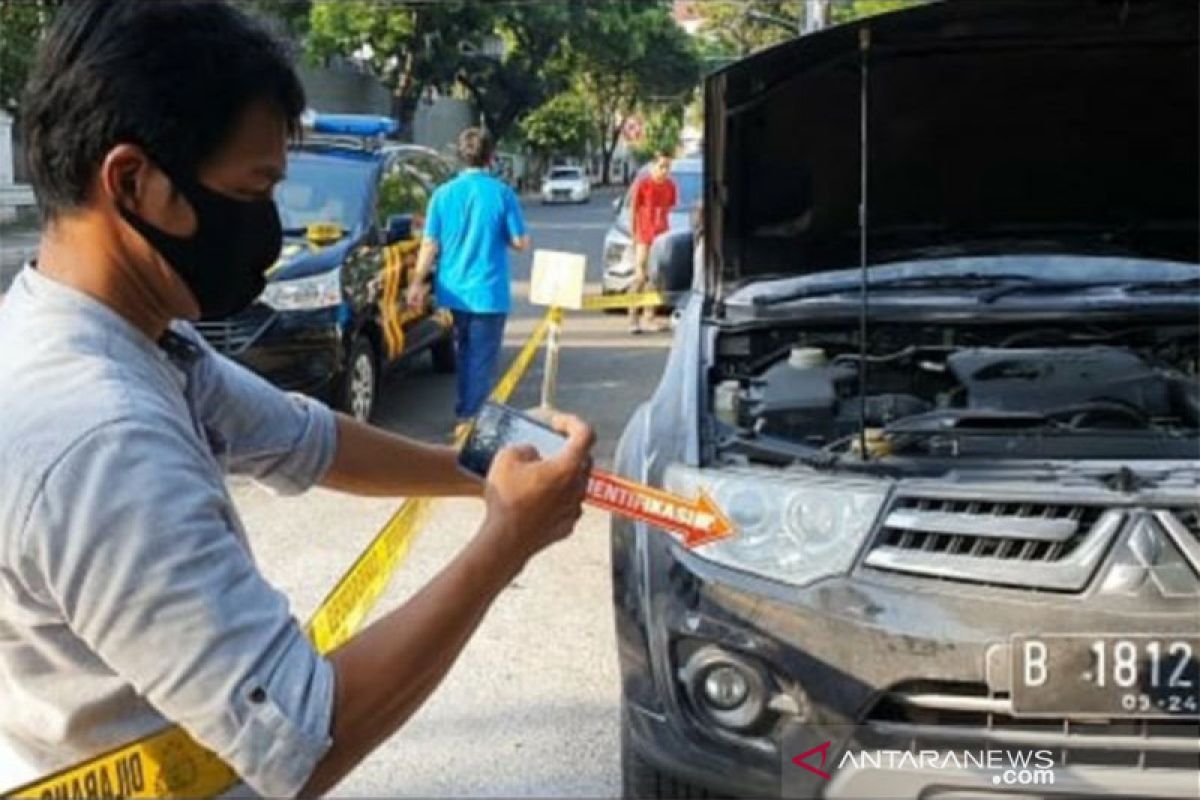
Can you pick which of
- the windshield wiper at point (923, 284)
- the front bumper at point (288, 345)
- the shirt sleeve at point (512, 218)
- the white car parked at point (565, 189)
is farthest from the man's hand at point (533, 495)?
the white car parked at point (565, 189)

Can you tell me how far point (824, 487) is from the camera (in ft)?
9.64

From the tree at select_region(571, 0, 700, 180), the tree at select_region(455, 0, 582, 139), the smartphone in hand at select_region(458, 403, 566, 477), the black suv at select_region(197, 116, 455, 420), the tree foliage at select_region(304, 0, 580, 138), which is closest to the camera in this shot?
the smartphone in hand at select_region(458, 403, 566, 477)

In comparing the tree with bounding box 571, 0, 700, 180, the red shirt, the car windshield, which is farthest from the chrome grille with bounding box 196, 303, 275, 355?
the tree with bounding box 571, 0, 700, 180

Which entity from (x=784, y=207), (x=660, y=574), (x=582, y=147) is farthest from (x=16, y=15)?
(x=582, y=147)

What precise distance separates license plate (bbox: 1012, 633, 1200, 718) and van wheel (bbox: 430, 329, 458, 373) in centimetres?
824

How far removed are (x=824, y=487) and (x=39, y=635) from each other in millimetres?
1859

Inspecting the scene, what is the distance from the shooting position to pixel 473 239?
7930 millimetres

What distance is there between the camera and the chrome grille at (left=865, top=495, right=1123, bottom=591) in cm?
275

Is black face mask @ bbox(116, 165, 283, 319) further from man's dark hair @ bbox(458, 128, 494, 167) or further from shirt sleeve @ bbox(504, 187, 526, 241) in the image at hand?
man's dark hair @ bbox(458, 128, 494, 167)

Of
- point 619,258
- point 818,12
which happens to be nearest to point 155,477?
point 619,258

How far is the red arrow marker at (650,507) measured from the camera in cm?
175

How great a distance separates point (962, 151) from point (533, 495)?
3798 millimetres

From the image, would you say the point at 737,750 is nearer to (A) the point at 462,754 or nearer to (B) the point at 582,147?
(A) the point at 462,754

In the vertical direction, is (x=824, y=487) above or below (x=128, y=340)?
below
